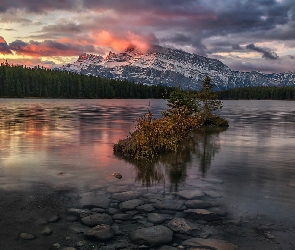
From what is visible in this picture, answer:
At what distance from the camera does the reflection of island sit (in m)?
13.9

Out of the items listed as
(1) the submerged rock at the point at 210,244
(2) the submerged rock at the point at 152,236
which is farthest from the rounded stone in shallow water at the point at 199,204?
(1) the submerged rock at the point at 210,244

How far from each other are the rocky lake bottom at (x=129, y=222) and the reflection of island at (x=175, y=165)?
1.65 m

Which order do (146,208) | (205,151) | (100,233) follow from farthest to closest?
1. (205,151)
2. (146,208)
3. (100,233)

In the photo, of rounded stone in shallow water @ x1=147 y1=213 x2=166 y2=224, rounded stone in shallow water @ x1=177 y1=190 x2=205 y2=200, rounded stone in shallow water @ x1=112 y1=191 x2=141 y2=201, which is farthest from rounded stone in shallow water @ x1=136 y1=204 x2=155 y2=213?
rounded stone in shallow water @ x1=177 y1=190 x2=205 y2=200

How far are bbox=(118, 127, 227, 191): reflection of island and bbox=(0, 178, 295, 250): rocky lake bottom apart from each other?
1.65 meters

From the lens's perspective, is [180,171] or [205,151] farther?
[205,151]

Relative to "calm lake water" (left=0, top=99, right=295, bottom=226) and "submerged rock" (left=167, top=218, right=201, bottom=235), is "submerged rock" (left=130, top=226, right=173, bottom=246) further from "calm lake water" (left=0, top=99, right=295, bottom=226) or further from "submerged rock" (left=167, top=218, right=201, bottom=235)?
"calm lake water" (left=0, top=99, right=295, bottom=226)

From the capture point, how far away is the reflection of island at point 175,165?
13.9 m

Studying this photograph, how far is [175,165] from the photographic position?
16797mm

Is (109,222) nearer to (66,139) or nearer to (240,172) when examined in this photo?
(240,172)

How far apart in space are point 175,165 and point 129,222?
7.83 meters

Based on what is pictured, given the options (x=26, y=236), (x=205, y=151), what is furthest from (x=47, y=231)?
(x=205, y=151)

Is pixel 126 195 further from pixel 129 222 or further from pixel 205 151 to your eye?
pixel 205 151

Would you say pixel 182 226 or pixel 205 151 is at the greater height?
pixel 182 226
